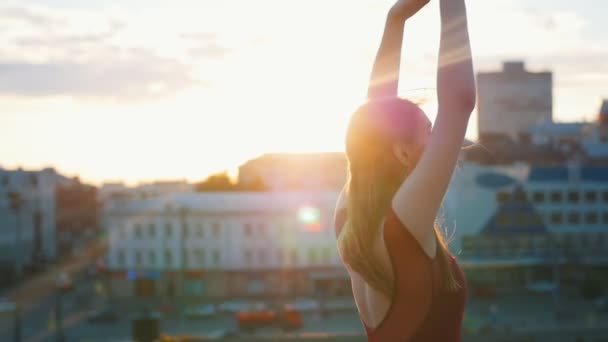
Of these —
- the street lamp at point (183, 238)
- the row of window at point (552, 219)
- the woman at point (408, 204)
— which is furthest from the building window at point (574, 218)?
the woman at point (408, 204)

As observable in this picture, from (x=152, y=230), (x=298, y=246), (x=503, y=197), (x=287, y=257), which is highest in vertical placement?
(x=503, y=197)

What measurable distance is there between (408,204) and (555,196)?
49397mm

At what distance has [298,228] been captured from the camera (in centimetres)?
4703

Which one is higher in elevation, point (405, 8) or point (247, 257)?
point (405, 8)

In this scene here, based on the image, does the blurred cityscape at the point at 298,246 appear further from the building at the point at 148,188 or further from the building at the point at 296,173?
the building at the point at 148,188

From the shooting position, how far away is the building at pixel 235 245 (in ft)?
154

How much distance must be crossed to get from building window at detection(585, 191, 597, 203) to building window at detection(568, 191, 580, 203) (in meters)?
0.51

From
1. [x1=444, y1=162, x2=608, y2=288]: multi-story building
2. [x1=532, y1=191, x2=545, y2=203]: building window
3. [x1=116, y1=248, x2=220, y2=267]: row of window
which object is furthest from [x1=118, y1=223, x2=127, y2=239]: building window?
[x1=532, y1=191, x2=545, y2=203]: building window

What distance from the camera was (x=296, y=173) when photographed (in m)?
50.5

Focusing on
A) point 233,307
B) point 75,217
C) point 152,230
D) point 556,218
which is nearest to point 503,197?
point 556,218

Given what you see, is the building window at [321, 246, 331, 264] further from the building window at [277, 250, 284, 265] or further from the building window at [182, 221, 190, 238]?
the building window at [182, 221, 190, 238]

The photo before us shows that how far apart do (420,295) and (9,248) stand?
57.9 meters

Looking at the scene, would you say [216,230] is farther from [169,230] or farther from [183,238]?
[169,230]

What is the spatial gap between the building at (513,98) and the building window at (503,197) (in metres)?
Answer: 55.1
